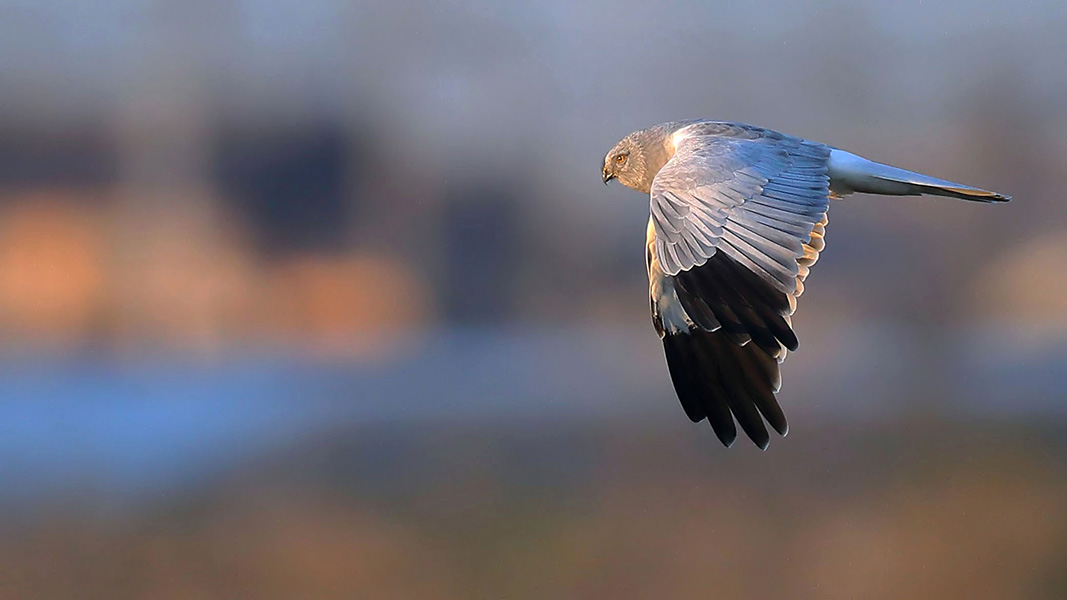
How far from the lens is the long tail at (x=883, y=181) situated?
2178mm

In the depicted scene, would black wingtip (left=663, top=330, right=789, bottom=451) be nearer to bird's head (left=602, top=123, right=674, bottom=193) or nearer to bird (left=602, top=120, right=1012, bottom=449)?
bird (left=602, top=120, right=1012, bottom=449)

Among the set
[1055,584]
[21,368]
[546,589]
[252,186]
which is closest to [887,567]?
[1055,584]

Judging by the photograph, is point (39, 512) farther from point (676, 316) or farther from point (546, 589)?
point (676, 316)

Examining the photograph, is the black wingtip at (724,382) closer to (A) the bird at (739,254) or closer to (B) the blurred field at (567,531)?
(A) the bird at (739,254)

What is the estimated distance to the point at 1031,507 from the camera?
6191 mm

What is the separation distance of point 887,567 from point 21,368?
8.83 m

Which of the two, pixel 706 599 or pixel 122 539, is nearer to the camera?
pixel 706 599

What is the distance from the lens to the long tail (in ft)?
7.14

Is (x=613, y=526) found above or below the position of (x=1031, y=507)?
below

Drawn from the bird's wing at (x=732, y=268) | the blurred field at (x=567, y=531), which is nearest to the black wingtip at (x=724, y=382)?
the bird's wing at (x=732, y=268)

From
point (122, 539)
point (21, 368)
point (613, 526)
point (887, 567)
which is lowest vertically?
point (21, 368)

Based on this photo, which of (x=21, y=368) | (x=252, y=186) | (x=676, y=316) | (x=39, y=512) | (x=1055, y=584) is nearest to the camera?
(x=676, y=316)

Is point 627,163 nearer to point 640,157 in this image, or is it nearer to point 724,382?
point 640,157

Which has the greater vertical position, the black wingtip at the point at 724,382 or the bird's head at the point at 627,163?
the bird's head at the point at 627,163
